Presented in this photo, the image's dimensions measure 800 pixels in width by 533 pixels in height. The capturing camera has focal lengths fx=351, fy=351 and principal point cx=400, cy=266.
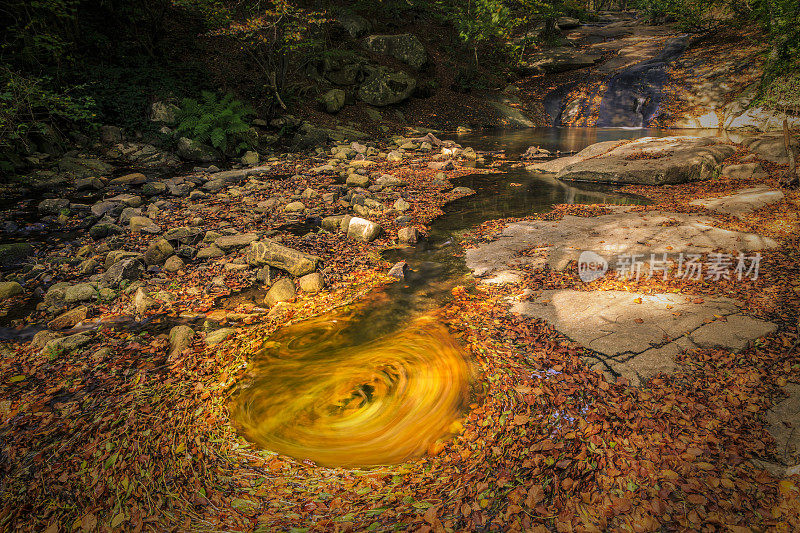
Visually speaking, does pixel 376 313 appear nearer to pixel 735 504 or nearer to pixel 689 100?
pixel 735 504

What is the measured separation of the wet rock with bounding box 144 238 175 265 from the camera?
20.9 ft

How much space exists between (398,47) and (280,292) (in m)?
22.6

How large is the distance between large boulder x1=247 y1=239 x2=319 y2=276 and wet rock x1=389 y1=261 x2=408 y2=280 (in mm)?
1415

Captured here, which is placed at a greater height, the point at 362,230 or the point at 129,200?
the point at 129,200

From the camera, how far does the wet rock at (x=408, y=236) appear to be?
25.2 ft

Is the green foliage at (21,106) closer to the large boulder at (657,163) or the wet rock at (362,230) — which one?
the wet rock at (362,230)

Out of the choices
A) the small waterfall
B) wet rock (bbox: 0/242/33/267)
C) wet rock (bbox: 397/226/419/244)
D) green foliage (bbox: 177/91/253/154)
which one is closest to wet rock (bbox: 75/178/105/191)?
green foliage (bbox: 177/91/253/154)

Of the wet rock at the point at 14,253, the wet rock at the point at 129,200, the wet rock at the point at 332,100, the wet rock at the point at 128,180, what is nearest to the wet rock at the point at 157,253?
the wet rock at the point at 14,253

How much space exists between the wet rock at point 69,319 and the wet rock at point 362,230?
4628mm

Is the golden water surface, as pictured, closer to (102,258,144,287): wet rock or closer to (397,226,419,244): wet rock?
(397,226,419,244): wet rock

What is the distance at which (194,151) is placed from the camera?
13.0 m

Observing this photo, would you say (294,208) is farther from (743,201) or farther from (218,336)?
(743,201)

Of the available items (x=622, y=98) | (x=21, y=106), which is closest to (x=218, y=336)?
(x=21, y=106)

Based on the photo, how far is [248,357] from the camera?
448 cm
